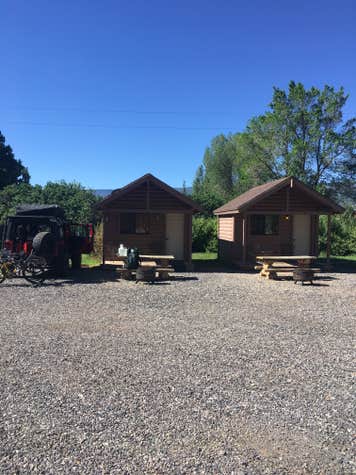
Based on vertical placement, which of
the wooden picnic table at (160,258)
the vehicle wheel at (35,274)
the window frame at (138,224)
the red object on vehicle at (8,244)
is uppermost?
the window frame at (138,224)

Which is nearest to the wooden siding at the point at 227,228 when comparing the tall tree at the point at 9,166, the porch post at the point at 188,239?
the porch post at the point at 188,239

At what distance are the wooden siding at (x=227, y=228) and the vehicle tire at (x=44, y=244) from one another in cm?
920

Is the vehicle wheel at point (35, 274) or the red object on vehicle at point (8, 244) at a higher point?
the red object on vehicle at point (8, 244)

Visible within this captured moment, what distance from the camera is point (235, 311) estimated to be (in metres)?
8.58

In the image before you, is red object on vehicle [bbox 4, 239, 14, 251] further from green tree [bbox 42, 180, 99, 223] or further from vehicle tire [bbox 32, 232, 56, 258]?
green tree [bbox 42, 180, 99, 223]

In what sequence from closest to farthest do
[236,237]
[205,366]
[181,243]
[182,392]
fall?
[182,392], [205,366], [181,243], [236,237]

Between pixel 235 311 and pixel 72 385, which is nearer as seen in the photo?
pixel 72 385

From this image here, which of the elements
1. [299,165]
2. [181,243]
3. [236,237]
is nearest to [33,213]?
[181,243]

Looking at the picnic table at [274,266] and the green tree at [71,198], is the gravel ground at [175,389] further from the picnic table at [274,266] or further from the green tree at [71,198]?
the green tree at [71,198]

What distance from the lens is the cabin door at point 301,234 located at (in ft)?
60.4

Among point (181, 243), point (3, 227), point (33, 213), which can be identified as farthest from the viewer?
point (181, 243)

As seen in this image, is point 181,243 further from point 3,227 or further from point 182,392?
point 182,392

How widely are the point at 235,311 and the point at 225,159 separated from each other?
4561cm

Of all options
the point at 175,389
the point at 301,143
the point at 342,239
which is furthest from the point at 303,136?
the point at 175,389
